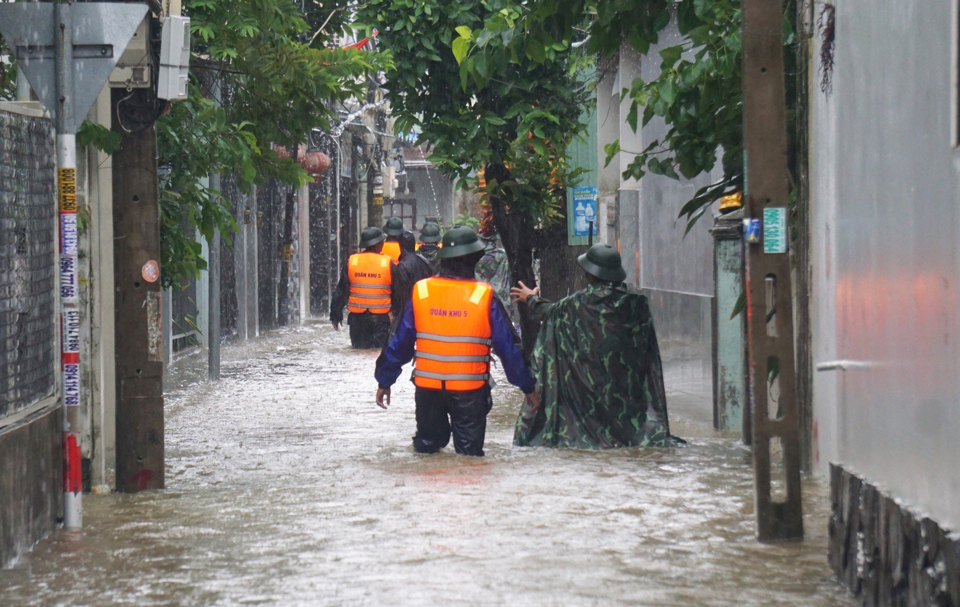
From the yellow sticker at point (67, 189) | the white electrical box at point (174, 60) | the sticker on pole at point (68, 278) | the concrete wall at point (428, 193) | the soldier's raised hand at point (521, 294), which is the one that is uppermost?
the concrete wall at point (428, 193)

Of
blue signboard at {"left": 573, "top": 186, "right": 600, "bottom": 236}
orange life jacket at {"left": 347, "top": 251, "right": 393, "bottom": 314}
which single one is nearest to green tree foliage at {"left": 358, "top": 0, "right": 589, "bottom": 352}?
blue signboard at {"left": 573, "top": 186, "right": 600, "bottom": 236}

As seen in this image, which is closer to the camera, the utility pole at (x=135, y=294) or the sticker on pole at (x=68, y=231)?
the sticker on pole at (x=68, y=231)

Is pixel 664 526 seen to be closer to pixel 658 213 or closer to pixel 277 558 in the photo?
pixel 277 558

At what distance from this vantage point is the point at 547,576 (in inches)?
231

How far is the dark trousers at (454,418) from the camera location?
9.30 metres

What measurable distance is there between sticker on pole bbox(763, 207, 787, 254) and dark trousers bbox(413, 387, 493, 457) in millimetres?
3084

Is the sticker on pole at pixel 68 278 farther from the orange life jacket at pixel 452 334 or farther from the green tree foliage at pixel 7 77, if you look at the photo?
the orange life jacket at pixel 452 334

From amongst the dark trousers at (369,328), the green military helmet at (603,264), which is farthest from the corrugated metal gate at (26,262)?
the dark trousers at (369,328)

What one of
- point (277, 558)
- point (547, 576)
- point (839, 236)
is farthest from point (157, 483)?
point (839, 236)

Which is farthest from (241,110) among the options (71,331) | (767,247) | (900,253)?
(900,253)

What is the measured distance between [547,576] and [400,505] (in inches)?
73.8

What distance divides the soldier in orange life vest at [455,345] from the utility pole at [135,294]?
175 centimetres

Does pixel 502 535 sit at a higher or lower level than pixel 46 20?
lower

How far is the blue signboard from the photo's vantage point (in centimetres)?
2031
